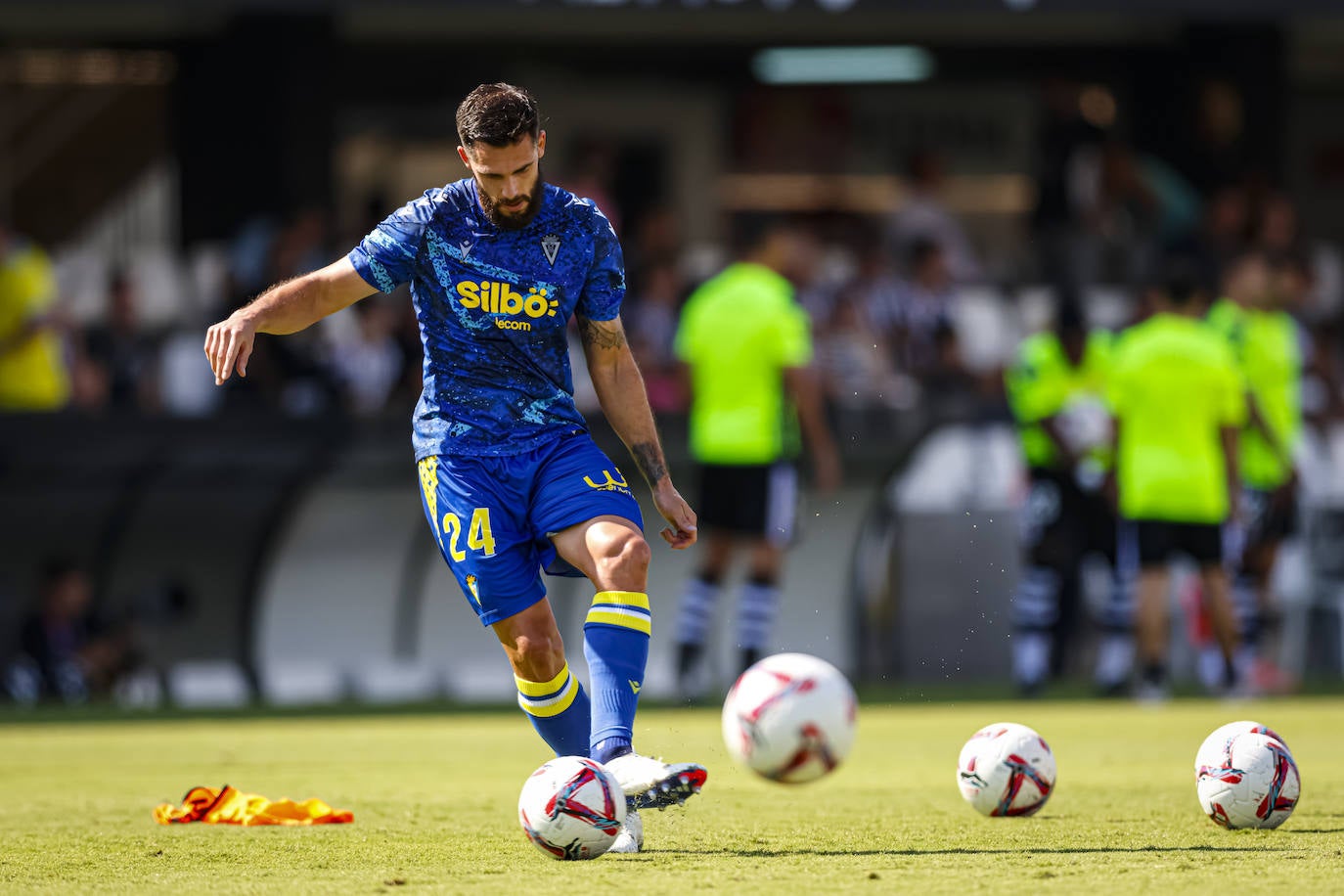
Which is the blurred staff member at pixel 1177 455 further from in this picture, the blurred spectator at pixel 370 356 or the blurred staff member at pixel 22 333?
the blurred staff member at pixel 22 333

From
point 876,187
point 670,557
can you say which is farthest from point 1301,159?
point 670,557

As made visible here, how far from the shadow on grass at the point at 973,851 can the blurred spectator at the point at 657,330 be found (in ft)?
27.2

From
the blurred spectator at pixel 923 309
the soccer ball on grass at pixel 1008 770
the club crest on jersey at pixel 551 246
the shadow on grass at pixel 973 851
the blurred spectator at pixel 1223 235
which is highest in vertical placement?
the blurred spectator at pixel 1223 235

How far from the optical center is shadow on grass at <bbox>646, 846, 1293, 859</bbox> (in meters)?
5.39

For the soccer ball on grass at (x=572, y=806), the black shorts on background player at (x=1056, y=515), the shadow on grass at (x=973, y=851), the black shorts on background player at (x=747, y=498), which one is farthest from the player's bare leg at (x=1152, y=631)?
the soccer ball on grass at (x=572, y=806)

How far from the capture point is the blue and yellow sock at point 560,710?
584 centimetres

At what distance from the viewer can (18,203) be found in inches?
772

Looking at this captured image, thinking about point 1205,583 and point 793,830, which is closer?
point 793,830

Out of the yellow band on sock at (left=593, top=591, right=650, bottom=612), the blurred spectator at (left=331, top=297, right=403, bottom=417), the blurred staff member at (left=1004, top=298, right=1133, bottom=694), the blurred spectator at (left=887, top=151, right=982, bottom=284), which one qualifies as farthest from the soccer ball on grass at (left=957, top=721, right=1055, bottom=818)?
the blurred spectator at (left=887, top=151, right=982, bottom=284)

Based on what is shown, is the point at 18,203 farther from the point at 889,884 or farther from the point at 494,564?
the point at 889,884

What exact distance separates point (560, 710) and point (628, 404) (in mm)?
896

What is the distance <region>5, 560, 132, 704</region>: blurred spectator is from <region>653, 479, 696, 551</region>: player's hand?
300 inches

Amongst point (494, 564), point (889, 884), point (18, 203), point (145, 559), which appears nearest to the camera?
point (889, 884)

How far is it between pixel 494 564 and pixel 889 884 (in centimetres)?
152
